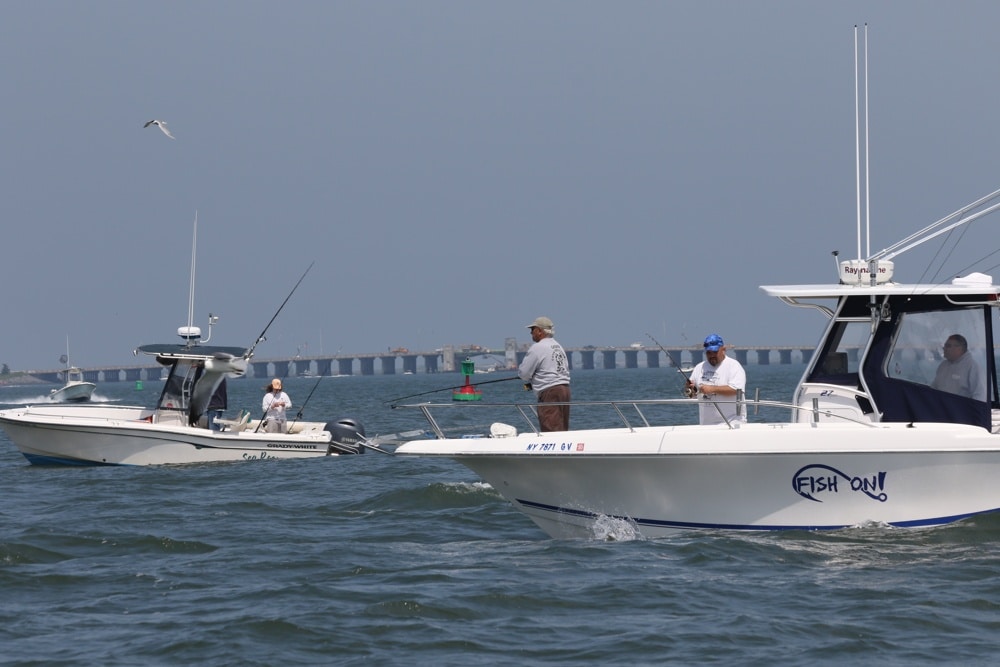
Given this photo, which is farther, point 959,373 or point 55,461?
point 55,461

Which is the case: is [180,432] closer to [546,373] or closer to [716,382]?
[546,373]

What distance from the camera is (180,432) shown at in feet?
62.0

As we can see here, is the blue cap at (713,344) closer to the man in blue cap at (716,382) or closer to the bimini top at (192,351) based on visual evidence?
the man in blue cap at (716,382)

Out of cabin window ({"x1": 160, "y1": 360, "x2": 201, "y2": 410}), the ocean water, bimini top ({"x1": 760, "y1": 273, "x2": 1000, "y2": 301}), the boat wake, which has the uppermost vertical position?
bimini top ({"x1": 760, "y1": 273, "x2": 1000, "y2": 301})

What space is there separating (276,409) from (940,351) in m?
11.8

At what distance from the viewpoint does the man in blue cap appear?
10.7m

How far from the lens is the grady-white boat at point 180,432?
1894 centimetres

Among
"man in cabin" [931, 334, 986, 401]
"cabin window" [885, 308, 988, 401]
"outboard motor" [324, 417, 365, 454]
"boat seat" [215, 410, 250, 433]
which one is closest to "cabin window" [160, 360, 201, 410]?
"boat seat" [215, 410, 250, 433]

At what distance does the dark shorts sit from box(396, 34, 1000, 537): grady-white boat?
641mm

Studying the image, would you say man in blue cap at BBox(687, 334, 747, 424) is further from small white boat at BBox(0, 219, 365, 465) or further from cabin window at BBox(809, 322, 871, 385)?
small white boat at BBox(0, 219, 365, 465)

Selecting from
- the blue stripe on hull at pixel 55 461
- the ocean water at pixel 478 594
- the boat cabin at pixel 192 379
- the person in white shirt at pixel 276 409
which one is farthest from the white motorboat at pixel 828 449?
the blue stripe on hull at pixel 55 461

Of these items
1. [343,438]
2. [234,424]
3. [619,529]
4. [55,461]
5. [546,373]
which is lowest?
[55,461]

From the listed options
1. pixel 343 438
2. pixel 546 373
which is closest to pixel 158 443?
pixel 343 438

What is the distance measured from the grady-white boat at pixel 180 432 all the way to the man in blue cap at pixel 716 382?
8341 millimetres
